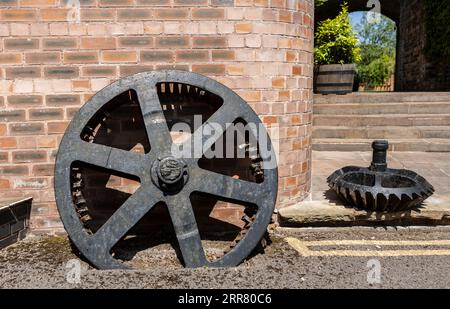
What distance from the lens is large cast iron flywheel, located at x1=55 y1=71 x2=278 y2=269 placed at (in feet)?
7.45

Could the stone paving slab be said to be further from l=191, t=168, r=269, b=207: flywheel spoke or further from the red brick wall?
the red brick wall

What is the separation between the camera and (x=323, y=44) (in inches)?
254

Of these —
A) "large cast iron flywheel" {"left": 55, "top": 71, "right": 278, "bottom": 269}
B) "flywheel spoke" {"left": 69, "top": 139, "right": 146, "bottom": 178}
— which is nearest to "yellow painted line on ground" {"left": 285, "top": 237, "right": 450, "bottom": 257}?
"large cast iron flywheel" {"left": 55, "top": 71, "right": 278, "bottom": 269}

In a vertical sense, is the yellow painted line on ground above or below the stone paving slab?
below

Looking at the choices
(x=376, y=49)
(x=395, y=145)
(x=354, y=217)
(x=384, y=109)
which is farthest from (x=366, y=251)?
(x=376, y=49)

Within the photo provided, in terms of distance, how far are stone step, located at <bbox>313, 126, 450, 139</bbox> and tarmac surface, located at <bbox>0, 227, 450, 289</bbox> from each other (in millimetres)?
2773

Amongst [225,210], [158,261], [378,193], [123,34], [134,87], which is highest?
[123,34]

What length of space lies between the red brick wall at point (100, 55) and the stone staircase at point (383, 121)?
2.75 m

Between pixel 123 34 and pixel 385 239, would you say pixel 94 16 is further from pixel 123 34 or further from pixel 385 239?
pixel 385 239

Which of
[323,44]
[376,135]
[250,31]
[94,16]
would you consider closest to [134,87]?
[94,16]

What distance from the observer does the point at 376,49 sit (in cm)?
3578

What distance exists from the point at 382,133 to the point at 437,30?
458 cm

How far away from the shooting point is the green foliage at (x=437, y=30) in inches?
320
